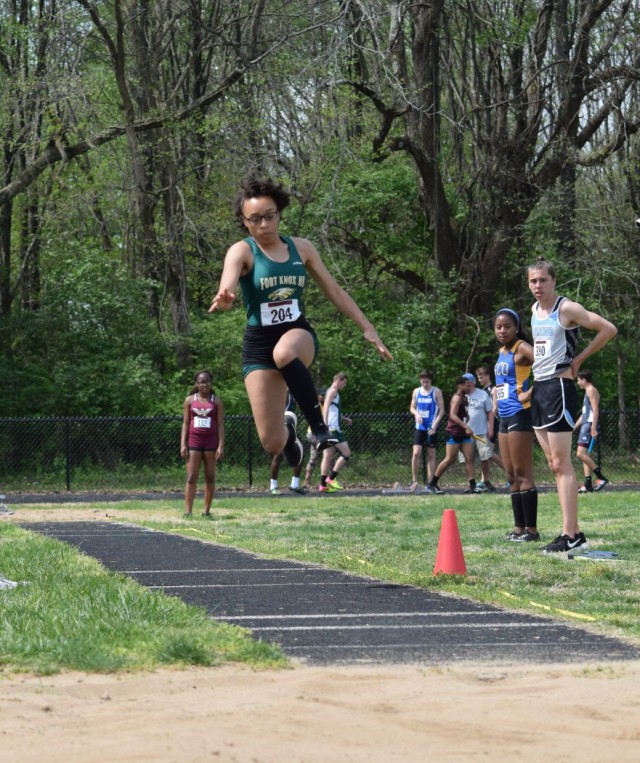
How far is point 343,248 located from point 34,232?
25.7 feet

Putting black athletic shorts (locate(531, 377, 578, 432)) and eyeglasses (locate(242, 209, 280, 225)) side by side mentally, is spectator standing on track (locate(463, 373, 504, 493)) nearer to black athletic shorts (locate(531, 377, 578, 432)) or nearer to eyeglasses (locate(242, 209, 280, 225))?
black athletic shorts (locate(531, 377, 578, 432))

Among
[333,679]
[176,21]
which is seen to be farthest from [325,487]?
[333,679]

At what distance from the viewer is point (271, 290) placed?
771cm

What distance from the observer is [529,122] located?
1049 inches

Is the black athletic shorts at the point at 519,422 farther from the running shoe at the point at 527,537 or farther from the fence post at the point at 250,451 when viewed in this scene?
the fence post at the point at 250,451

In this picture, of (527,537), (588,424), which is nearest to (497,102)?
(588,424)

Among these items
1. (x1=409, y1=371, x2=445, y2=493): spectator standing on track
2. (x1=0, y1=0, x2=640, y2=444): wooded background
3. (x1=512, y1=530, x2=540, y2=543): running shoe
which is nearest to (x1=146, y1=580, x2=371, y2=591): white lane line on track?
(x1=512, y1=530, x2=540, y2=543): running shoe

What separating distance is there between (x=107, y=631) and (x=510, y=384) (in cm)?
594

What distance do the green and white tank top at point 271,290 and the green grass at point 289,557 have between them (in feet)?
6.34

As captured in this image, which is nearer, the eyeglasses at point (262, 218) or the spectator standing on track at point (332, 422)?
the eyeglasses at point (262, 218)

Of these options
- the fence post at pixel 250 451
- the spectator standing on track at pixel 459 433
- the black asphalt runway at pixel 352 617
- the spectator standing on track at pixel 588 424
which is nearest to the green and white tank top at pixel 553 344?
the black asphalt runway at pixel 352 617

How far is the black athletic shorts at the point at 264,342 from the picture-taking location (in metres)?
7.76

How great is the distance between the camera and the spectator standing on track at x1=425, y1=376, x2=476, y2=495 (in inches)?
814

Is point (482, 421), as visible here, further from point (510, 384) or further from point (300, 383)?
point (300, 383)
